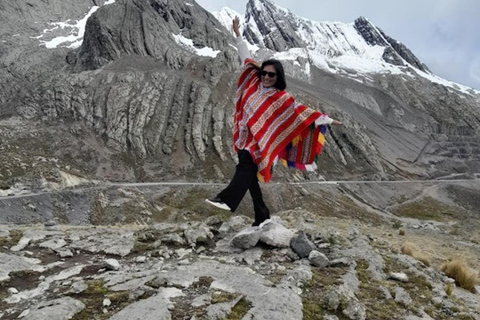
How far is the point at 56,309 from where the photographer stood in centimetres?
434

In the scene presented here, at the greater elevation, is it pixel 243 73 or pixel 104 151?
pixel 243 73

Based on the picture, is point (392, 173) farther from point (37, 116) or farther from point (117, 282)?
point (117, 282)

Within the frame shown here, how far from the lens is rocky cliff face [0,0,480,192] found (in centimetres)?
8100

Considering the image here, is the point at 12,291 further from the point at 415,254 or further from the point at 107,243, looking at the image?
the point at 415,254

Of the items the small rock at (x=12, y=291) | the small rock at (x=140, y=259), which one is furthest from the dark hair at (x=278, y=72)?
the small rock at (x=12, y=291)

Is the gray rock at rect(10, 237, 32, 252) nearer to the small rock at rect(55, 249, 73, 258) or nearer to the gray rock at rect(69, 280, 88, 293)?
the small rock at rect(55, 249, 73, 258)

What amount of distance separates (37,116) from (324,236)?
320 feet

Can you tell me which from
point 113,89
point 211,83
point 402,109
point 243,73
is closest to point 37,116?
point 113,89

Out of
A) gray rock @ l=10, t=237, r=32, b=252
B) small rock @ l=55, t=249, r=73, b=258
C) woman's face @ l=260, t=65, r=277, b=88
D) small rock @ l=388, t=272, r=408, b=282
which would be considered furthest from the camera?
woman's face @ l=260, t=65, r=277, b=88

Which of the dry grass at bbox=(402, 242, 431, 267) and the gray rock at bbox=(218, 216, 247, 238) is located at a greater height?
the dry grass at bbox=(402, 242, 431, 267)

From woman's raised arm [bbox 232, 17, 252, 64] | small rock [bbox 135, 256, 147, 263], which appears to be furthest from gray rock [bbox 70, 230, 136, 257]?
woman's raised arm [bbox 232, 17, 252, 64]

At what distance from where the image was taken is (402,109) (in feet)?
563

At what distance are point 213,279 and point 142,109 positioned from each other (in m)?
90.6

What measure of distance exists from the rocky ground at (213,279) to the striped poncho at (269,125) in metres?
1.77
